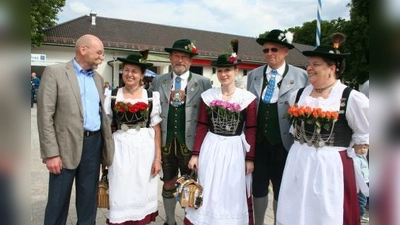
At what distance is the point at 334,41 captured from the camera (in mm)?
2717

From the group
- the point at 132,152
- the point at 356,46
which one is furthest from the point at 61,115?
the point at 356,46

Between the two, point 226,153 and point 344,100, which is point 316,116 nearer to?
point 344,100

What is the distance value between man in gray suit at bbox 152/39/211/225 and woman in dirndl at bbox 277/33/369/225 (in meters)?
1.18

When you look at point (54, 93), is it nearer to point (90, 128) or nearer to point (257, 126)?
point (90, 128)

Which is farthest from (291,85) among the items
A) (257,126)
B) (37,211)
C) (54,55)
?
(54,55)

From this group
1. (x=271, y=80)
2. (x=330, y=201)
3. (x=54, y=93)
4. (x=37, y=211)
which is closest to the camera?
(x=330, y=201)

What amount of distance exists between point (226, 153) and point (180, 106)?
0.76 meters

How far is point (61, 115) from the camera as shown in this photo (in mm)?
2654

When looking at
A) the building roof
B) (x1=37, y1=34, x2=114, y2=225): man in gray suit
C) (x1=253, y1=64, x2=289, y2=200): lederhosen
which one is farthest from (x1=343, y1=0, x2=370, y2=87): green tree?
(x1=37, y1=34, x2=114, y2=225): man in gray suit

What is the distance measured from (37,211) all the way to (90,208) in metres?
1.53

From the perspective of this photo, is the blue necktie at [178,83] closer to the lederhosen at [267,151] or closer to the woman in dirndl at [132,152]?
the woman in dirndl at [132,152]

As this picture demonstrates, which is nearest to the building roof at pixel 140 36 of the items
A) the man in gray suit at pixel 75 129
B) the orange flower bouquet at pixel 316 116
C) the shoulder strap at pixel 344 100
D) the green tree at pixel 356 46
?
the green tree at pixel 356 46

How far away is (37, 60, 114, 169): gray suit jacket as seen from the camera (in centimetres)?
257

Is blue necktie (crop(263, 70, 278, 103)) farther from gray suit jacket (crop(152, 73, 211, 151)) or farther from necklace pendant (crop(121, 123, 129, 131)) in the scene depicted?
necklace pendant (crop(121, 123, 129, 131))
